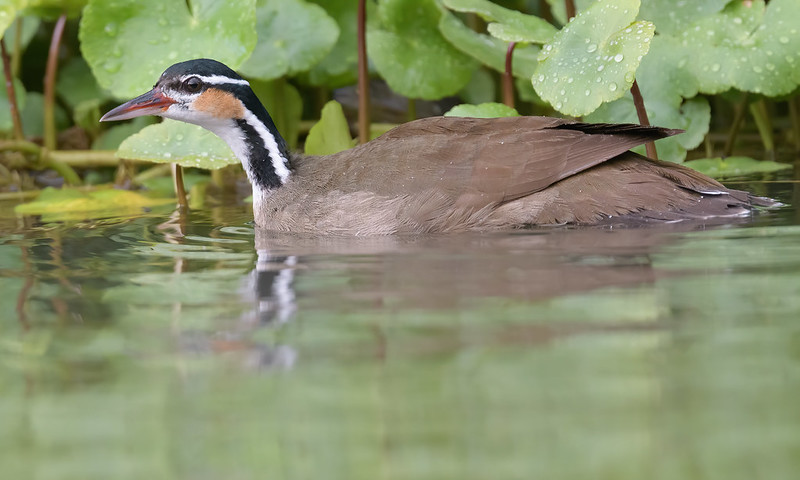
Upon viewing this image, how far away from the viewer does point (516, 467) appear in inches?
70.7

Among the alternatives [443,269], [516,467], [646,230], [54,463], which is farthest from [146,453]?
[646,230]

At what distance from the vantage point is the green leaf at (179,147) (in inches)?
204

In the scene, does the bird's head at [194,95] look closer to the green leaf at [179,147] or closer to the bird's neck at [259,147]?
the bird's neck at [259,147]

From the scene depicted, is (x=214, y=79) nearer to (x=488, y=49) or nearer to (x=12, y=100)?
(x=488, y=49)

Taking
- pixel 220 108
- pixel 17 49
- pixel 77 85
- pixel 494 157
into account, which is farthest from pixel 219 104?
pixel 77 85

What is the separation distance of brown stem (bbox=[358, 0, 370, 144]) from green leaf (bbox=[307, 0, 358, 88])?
2.33ft

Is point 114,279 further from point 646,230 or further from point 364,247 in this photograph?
point 646,230

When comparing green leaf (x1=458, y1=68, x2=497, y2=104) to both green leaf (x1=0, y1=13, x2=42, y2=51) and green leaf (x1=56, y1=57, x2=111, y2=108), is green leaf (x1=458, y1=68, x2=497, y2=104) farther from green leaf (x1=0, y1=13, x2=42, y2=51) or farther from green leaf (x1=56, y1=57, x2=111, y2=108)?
green leaf (x1=0, y1=13, x2=42, y2=51)

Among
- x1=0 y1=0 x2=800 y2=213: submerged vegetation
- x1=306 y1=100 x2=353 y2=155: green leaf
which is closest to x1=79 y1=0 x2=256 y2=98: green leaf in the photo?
x1=0 y1=0 x2=800 y2=213: submerged vegetation

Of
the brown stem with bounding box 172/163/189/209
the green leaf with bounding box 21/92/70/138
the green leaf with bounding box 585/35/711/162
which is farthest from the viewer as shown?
the green leaf with bounding box 21/92/70/138

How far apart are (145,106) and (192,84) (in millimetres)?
238

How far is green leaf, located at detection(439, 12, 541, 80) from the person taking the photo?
18.5ft

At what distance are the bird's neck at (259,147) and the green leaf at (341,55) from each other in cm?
162

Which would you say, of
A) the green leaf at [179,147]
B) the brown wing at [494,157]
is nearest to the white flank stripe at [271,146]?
the green leaf at [179,147]
